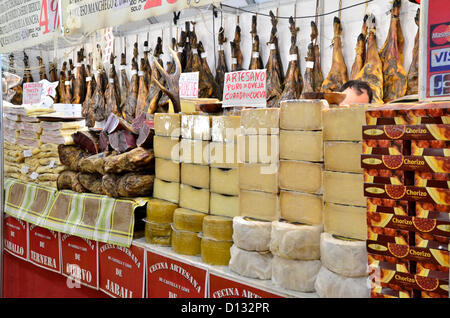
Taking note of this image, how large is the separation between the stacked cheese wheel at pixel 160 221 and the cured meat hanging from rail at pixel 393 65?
177 cm

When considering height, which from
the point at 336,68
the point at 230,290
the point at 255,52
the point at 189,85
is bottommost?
the point at 230,290

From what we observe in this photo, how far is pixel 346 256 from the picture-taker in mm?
1970

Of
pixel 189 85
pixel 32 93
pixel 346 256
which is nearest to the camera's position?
pixel 346 256

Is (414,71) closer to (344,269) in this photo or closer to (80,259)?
(344,269)

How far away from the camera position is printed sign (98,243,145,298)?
3021 millimetres

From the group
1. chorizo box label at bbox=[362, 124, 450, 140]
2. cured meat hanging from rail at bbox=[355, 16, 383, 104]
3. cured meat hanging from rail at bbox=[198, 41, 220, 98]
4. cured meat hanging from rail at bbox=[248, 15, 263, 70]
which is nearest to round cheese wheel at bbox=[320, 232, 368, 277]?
chorizo box label at bbox=[362, 124, 450, 140]

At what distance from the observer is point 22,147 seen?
14.1 ft

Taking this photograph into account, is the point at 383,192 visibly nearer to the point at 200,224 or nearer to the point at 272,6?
the point at 200,224

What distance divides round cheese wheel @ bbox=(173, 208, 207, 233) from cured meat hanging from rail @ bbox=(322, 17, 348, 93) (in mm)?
1626

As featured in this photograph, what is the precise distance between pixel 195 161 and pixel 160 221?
0.49 meters

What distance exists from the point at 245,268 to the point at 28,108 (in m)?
2.79

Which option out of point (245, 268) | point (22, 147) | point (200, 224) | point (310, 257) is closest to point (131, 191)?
point (200, 224)

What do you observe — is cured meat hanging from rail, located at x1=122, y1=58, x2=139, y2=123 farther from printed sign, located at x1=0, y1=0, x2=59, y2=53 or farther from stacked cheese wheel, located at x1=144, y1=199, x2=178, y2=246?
stacked cheese wheel, located at x1=144, y1=199, x2=178, y2=246

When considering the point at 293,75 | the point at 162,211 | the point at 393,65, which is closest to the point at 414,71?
the point at 393,65
